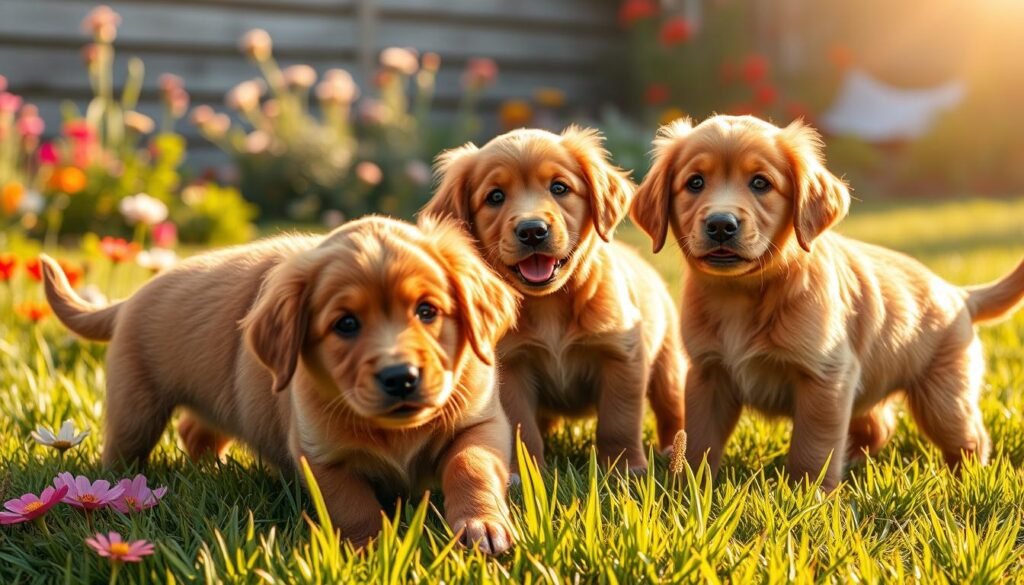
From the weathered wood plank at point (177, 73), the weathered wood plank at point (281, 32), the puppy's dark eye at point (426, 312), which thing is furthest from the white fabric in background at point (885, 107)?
the puppy's dark eye at point (426, 312)

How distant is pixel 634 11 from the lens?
11312 mm

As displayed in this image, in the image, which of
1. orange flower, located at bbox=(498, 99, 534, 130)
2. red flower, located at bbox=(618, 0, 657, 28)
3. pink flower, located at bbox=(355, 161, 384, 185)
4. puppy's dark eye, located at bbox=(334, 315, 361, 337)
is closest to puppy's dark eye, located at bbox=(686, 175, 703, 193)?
puppy's dark eye, located at bbox=(334, 315, 361, 337)

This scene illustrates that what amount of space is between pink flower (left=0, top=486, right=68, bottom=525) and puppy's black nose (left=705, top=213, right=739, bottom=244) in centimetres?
168

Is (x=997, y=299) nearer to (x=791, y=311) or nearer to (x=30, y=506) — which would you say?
(x=791, y=311)

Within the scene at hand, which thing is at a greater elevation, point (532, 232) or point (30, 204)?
point (532, 232)

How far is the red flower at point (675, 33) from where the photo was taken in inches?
436

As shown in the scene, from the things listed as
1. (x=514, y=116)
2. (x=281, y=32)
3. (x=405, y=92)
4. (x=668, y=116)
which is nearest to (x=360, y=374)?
(x=514, y=116)

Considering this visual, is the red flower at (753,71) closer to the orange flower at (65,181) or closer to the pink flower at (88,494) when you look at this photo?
the orange flower at (65,181)

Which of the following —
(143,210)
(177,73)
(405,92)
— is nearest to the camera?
(143,210)

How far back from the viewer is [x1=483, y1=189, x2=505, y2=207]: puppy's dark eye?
10.8 feet

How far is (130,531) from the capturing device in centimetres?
248

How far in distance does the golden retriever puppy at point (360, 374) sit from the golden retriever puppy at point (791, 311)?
0.68 metres

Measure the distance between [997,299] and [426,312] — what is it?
202 cm

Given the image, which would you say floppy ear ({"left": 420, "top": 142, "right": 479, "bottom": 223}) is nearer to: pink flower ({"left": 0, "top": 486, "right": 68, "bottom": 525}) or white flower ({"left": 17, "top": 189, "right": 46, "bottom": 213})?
pink flower ({"left": 0, "top": 486, "right": 68, "bottom": 525})
